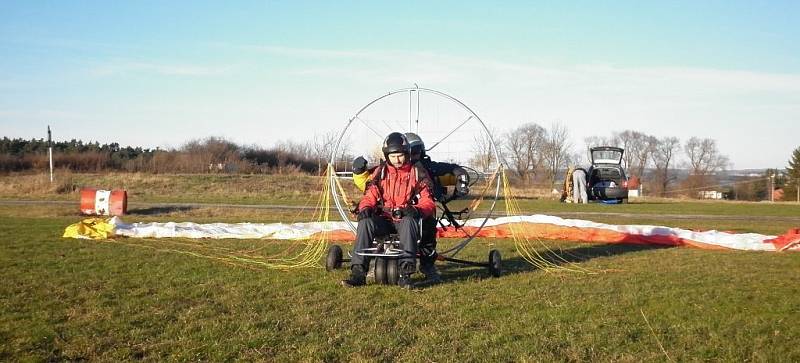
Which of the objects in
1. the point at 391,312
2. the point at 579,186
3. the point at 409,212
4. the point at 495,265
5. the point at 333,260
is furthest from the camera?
the point at 579,186

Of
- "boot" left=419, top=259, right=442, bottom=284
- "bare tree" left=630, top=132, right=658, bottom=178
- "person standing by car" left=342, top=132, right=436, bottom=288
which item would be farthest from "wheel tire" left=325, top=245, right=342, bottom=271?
"bare tree" left=630, top=132, right=658, bottom=178

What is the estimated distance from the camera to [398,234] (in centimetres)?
868

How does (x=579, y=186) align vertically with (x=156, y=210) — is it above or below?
above

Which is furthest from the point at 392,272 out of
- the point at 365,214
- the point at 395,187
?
the point at 395,187

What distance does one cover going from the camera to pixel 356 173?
974 cm

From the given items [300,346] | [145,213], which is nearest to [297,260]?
[300,346]

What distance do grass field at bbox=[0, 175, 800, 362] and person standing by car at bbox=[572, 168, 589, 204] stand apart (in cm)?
2575

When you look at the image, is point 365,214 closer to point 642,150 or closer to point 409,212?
point 409,212

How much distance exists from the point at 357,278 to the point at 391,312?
1.74m

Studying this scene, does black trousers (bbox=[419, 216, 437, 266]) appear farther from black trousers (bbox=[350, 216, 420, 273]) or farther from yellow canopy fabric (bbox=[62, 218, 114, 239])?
yellow canopy fabric (bbox=[62, 218, 114, 239])

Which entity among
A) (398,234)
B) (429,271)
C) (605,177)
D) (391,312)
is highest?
(605,177)

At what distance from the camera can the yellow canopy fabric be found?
1398 cm

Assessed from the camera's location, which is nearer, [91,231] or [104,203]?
[91,231]

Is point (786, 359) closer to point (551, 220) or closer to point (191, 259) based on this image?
point (191, 259)
